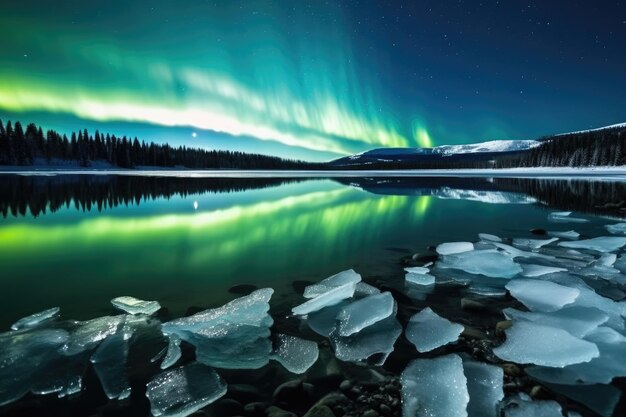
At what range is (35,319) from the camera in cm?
449

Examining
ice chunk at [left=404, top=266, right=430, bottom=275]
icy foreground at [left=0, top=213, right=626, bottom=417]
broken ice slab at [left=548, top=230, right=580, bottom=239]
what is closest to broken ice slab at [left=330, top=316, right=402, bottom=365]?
icy foreground at [left=0, top=213, right=626, bottom=417]

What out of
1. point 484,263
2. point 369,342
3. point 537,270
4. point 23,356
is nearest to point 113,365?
point 23,356

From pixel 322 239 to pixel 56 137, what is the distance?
106 metres

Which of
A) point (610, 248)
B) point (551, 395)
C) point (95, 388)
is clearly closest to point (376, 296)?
point (551, 395)

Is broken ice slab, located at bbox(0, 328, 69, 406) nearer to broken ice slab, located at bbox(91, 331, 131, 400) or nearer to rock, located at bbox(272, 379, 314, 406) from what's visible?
broken ice slab, located at bbox(91, 331, 131, 400)

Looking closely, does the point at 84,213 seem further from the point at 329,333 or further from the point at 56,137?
the point at 56,137

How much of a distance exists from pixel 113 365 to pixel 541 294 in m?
6.21

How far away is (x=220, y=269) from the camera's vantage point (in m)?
7.08

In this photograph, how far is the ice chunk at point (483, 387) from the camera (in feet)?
9.48

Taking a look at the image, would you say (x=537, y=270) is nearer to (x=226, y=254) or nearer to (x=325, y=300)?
(x=325, y=300)

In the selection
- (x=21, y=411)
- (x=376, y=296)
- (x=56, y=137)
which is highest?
(x=56, y=137)

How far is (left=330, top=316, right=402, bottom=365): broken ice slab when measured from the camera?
3770 mm

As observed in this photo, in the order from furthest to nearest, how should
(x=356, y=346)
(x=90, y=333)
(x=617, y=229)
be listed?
(x=617, y=229)
(x=90, y=333)
(x=356, y=346)

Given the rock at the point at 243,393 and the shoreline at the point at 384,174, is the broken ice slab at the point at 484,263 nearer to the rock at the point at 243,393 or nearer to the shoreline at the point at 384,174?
the rock at the point at 243,393
